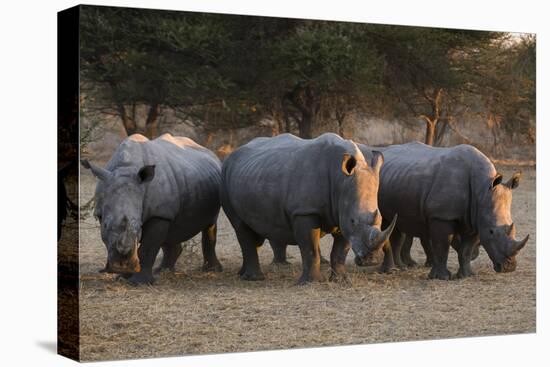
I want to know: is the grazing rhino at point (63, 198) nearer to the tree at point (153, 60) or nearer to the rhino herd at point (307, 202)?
the rhino herd at point (307, 202)

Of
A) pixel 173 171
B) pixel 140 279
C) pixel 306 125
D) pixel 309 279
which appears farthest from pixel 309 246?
pixel 140 279

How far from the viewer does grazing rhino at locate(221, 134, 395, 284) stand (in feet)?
43.3

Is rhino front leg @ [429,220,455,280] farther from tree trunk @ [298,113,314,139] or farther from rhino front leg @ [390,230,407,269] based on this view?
tree trunk @ [298,113,314,139]

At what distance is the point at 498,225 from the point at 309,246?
2298 mm

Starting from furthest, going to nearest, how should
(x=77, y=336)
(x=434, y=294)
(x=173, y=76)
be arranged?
1. (x=434, y=294)
2. (x=173, y=76)
3. (x=77, y=336)

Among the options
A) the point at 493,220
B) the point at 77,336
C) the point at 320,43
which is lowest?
the point at 77,336

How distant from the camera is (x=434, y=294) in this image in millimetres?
14016

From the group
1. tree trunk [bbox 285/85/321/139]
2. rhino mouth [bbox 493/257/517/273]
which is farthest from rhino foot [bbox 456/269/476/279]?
tree trunk [bbox 285/85/321/139]

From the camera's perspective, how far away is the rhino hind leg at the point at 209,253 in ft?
45.4

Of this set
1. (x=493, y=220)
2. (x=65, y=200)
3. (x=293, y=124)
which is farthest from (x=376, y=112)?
(x=65, y=200)

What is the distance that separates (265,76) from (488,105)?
9.69 ft

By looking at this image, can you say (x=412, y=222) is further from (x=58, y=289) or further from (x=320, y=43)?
(x=58, y=289)

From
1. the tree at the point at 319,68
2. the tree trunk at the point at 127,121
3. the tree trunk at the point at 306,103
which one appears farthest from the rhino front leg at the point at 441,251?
the tree trunk at the point at 127,121

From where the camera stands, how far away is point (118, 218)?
41.1ft
